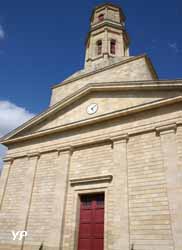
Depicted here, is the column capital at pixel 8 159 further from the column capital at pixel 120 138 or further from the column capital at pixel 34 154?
the column capital at pixel 120 138

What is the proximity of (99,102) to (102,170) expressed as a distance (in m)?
3.36

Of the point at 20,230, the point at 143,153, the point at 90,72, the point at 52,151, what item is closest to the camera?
the point at 143,153

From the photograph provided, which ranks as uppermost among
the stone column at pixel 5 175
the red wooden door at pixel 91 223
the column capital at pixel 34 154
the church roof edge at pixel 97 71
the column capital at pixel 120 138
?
the church roof edge at pixel 97 71

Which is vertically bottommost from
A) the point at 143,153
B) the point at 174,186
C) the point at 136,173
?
the point at 174,186

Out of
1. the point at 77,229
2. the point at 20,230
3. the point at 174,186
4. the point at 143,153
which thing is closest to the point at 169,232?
the point at 174,186

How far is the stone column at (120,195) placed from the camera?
8.06 meters

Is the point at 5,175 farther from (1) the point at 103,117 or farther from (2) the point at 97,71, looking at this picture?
(2) the point at 97,71

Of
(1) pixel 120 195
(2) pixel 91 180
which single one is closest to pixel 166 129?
(1) pixel 120 195

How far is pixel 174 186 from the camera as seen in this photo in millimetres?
7844

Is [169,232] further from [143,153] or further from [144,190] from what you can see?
[143,153]

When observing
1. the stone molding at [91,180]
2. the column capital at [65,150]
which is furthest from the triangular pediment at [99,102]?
the stone molding at [91,180]

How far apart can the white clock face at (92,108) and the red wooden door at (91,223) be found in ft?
12.6

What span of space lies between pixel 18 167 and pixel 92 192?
191 inches

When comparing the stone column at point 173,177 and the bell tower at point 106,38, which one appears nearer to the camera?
the stone column at point 173,177
